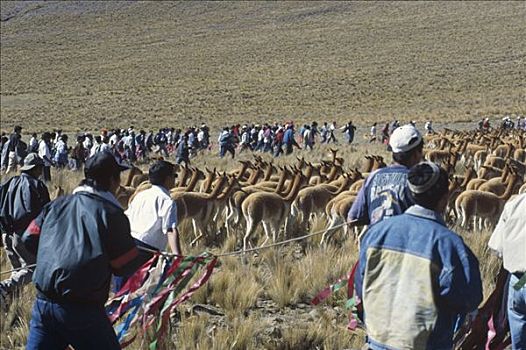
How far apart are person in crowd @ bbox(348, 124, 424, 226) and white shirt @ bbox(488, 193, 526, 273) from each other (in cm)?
67

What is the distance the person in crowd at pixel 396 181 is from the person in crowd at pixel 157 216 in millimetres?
1797

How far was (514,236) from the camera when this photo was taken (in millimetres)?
4566

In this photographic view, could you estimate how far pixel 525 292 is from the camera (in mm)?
4500

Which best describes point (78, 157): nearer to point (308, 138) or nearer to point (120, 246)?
point (308, 138)

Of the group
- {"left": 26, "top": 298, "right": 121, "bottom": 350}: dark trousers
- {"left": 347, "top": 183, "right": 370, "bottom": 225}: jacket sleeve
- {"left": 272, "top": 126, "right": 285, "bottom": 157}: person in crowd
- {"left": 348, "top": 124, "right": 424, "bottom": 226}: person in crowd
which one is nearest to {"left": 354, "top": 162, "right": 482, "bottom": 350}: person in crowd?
{"left": 348, "top": 124, "right": 424, "bottom": 226}: person in crowd

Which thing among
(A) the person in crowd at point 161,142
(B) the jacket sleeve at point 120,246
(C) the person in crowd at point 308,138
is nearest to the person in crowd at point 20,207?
(B) the jacket sleeve at point 120,246

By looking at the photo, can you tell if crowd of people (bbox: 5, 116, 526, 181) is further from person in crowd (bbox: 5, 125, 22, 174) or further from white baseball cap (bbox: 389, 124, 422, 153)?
white baseball cap (bbox: 389, 124, 422, 153)

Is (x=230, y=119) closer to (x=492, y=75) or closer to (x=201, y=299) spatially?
(x=492, y=75)

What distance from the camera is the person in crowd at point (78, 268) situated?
4305 mm

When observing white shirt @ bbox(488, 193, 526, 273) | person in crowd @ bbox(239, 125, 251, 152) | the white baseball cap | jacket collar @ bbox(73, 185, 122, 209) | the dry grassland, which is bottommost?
person in crowd @ bbox(239, 125, 251, 152)

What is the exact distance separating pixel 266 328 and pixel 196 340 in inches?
30.5

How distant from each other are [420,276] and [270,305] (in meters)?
4.53

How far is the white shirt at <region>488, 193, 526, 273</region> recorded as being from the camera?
4.51 meters

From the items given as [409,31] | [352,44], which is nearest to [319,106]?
[352,44]
